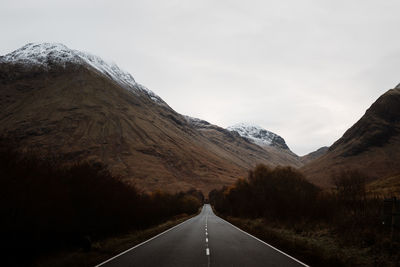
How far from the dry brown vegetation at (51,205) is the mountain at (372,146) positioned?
132907 millimetres

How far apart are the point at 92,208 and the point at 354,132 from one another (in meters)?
198

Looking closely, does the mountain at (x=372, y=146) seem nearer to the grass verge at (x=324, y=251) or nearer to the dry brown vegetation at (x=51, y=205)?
the grass verge at (x=324, y=251)

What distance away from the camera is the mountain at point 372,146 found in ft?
479

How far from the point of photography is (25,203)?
417 inches

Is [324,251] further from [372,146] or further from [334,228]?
[372,146]

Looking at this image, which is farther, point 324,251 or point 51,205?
point 324,251

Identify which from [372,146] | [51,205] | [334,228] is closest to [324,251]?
[334,228]

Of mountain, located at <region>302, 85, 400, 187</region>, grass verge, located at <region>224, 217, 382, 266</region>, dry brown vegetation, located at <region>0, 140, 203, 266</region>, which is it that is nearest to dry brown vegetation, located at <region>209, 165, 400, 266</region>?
grass verge, located at <region>224, 217, 382, 266</region>

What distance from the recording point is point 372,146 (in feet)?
538

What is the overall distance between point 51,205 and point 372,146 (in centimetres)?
17730

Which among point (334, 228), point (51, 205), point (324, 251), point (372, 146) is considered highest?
point (372, 146)

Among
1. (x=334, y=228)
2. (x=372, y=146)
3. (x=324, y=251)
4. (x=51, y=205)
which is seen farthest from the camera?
(x=372, y=146)

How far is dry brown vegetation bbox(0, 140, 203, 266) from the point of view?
10.2 m

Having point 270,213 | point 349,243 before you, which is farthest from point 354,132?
point 349,243
